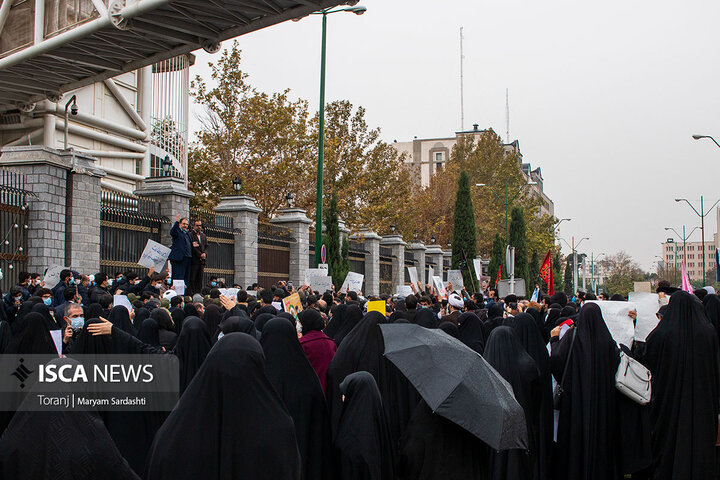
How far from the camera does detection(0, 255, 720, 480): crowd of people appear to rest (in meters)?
3.11

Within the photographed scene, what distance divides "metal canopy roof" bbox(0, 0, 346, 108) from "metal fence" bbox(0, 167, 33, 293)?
6101mm

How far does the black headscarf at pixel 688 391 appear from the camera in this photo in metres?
6.45

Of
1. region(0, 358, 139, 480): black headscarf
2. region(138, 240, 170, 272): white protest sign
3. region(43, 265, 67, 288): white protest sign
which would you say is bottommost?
region(0, 358, 139, 480): black headscarf

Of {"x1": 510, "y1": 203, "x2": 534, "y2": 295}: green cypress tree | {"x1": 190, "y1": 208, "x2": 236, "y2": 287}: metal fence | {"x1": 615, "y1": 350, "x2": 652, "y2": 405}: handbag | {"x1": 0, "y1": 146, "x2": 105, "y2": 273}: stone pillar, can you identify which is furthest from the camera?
{"x1": 510, "y1": 203, "x2": 534, "y2": 295}: green cypress tree

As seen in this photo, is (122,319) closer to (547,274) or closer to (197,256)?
(197,256)

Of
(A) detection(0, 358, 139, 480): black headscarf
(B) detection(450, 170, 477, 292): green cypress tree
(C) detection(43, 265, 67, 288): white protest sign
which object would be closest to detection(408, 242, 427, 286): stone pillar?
(B) detection(450, 170, 477, 292): green cypress tree

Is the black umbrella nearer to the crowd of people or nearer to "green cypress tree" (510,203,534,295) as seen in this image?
the crowd of people

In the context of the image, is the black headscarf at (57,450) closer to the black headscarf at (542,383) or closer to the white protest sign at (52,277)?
the black headscarf at (542,383)

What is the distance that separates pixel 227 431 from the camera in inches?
123

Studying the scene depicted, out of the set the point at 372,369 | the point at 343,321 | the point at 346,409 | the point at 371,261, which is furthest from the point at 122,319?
the point at 371,261

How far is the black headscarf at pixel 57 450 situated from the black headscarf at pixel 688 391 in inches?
200

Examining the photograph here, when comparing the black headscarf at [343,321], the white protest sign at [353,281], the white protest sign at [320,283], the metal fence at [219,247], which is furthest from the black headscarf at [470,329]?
the metal fence at [219,247]

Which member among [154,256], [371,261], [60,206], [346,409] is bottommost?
[346,409]

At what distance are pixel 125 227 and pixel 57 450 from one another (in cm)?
1564
